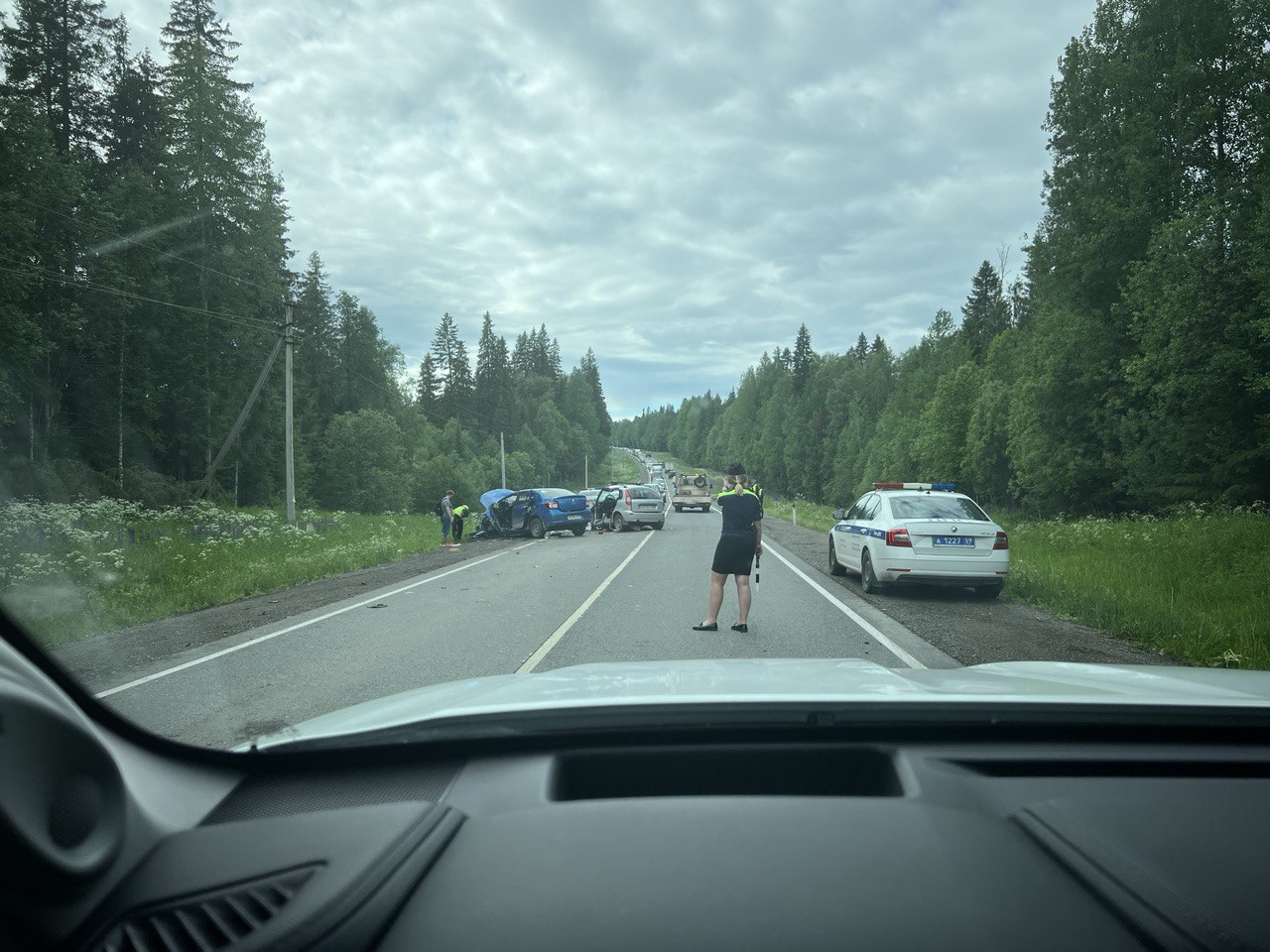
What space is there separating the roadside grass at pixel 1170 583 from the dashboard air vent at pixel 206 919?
842 cm

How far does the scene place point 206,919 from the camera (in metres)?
1.55

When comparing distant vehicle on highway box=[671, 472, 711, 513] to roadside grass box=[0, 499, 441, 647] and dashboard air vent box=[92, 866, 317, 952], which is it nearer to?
roadside grass box=[0, 499, 441, 647]

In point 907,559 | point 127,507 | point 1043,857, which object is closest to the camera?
point 1043,857

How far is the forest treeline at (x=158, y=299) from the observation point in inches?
471

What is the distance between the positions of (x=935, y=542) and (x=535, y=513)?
62.4 ft

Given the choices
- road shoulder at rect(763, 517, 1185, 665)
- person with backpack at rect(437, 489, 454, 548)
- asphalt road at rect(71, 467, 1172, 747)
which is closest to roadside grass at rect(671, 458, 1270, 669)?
road shoulder at rect(763, 517, 1185, 665)

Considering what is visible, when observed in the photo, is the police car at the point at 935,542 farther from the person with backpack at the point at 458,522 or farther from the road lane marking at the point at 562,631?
the person with backpack at the point at 458,522

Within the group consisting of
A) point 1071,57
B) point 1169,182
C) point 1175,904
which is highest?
point 1071,57

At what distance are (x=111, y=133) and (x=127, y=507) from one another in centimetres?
1270

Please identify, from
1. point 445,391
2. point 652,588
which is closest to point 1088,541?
point 652,588

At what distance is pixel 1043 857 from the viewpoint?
1758mm


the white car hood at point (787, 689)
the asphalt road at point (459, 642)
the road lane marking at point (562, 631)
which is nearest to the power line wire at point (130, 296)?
the asphalt road at point (459, 642)

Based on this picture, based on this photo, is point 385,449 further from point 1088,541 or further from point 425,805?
point 425,805

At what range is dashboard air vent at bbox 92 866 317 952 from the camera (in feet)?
4.92
